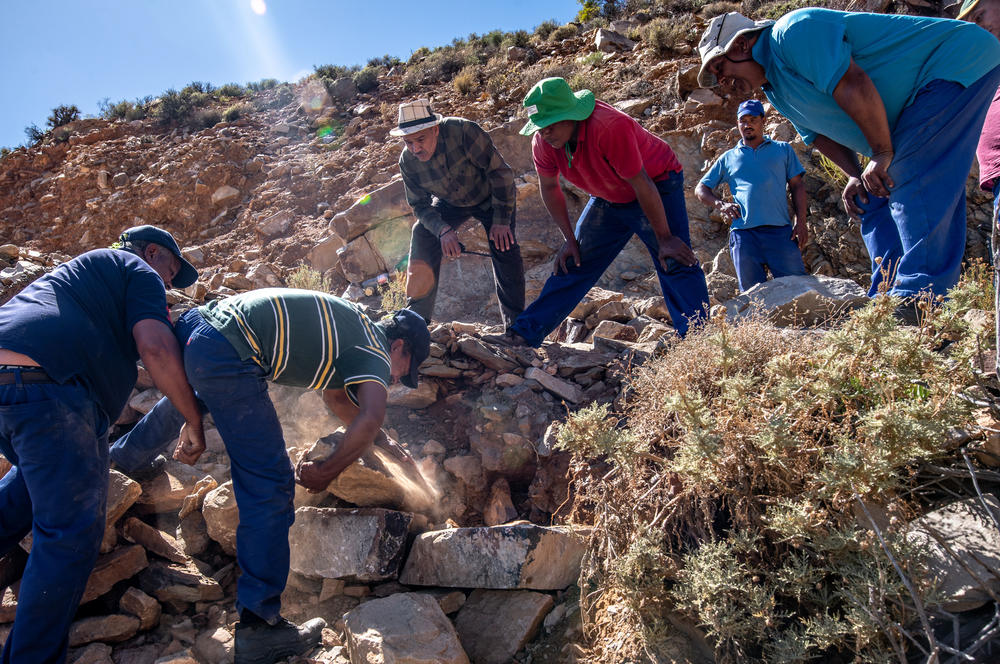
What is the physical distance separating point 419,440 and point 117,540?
171cm

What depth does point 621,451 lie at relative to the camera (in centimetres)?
209

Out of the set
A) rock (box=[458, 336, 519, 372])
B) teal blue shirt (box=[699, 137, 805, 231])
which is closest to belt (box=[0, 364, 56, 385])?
rock (box=[458, 336, 519, 372])

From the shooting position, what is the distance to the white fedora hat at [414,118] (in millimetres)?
4055

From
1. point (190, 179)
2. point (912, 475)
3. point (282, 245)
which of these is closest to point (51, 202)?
point (190, 179)

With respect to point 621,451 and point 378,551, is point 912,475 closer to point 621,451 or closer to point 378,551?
point 621,451

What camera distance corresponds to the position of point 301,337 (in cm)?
246

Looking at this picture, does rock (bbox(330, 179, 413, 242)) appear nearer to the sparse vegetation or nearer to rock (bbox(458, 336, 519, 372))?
the sparse vegetation

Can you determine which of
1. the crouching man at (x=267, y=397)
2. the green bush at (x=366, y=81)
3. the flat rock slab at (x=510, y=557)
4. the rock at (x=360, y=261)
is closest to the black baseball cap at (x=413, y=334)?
the crouching man at (x=267, y=397)

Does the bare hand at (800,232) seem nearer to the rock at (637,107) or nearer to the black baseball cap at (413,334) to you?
the black baseball cap at (413,334)

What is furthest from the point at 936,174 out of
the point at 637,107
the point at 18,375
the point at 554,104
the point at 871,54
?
the point at 637,107

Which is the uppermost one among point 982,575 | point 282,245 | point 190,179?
point 190,179

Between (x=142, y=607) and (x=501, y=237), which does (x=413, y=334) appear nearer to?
(x=501, y=237)

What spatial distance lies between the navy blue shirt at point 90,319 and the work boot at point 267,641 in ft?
3.40

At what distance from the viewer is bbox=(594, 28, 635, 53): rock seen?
1175 centimetres
